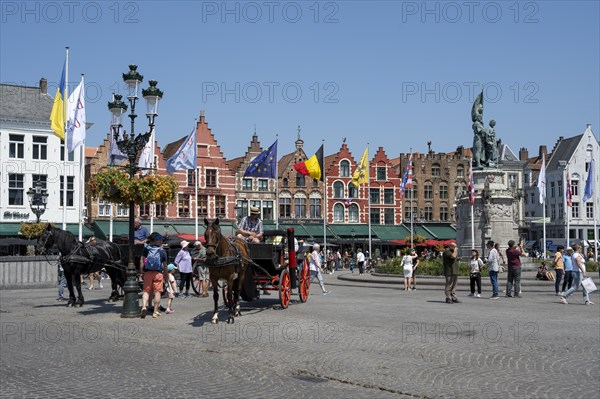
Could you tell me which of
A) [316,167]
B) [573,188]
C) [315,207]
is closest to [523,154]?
[573,188]

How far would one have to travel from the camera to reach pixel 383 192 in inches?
2906

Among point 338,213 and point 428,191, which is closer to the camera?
point 338,213

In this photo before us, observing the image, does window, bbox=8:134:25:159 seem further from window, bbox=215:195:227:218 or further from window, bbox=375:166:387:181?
window, bbox=375:166:387:181

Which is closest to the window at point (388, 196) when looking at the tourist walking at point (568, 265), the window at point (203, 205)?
the window at point (203, 205)

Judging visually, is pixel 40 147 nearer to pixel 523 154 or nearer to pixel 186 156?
pixel 186 156

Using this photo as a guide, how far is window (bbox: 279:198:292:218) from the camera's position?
226ft

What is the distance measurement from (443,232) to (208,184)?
26.8m

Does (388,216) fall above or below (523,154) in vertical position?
below

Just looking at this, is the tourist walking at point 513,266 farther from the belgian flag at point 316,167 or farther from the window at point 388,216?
the window at point 388,216

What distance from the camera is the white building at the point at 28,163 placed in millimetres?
49844

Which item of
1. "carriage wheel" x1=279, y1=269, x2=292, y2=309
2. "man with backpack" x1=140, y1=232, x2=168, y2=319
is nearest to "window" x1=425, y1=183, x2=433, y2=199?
"carriage wheel" x1=279, y1=269, x2=292, y2=309

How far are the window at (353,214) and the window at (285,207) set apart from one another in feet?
21.4

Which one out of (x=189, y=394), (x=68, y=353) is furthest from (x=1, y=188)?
(x=189, y=394)

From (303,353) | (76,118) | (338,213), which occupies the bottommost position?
(303,353)
